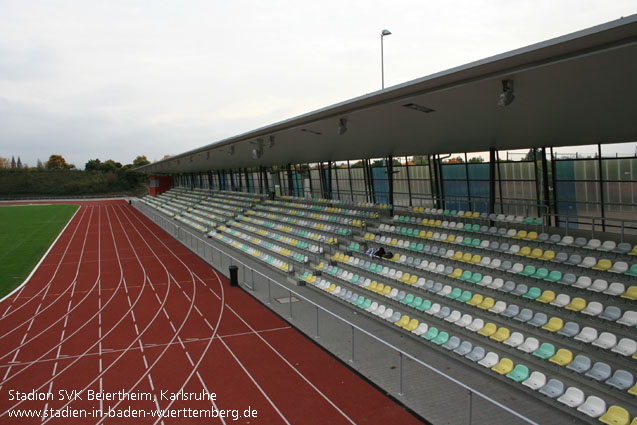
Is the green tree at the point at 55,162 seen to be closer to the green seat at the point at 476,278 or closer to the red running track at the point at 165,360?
the red running track at the point at 165,360

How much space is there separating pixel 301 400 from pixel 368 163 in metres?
20.8

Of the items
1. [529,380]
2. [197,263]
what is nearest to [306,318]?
[529,380]

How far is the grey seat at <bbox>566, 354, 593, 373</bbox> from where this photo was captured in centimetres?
823

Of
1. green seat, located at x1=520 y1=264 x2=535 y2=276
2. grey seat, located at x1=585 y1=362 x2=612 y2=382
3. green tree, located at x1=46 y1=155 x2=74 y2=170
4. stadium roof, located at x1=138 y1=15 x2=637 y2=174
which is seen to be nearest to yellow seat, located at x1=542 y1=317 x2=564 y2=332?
grey seat, located at x1=585 y1=362 x2=612 y2=382

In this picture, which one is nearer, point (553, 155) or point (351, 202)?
point (553, 155)

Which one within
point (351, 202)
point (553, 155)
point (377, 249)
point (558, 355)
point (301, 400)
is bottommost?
point (301, 400)

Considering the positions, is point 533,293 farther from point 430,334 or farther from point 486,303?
point 430,334

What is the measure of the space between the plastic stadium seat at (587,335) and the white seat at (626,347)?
55cm

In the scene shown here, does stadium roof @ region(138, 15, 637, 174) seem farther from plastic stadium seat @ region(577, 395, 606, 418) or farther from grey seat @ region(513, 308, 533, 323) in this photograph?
plastic stadium seat @ region(577, 395, 606, 418)

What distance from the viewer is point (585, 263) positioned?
11.4 metres

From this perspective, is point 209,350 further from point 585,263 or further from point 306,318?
point 585,263

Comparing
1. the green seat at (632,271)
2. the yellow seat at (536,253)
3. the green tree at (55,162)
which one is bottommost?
the green seat at (632,271)

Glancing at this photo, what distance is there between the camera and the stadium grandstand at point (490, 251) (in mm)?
7719

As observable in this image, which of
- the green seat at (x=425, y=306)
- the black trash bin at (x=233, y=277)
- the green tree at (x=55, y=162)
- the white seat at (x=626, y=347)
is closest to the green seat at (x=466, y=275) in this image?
the green seat at (x=425, y=306)
